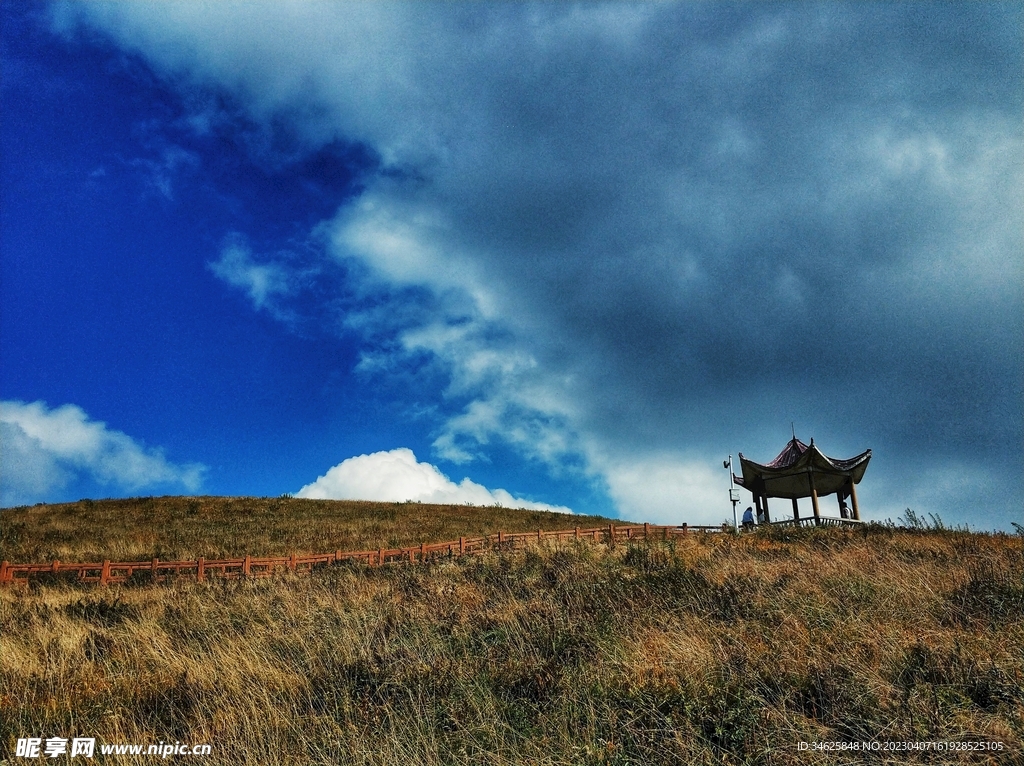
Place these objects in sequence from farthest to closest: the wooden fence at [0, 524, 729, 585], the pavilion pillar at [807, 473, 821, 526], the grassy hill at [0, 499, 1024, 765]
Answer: the pavilion pillar at [807, 473, 821, 526], the wooden fence at [0, 524, 729, 585], the grassy hill at [0, 499, 1024, 765]

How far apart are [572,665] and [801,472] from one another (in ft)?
72.1

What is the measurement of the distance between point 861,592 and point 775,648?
2.72 meters

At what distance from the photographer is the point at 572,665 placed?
616 cm

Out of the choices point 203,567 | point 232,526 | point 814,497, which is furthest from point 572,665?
point 232,526

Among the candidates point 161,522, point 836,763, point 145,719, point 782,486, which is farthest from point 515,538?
point 161,522

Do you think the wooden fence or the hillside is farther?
the hillside

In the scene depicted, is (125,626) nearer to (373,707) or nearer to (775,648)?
(373,707)

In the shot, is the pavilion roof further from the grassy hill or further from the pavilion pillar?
the grassy hill

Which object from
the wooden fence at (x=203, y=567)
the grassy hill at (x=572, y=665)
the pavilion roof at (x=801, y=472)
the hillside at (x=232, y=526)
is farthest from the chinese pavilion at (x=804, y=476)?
the hillside at (x=232, y=526)

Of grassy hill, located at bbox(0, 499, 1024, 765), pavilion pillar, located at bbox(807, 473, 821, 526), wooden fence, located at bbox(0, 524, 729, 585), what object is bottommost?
grassy hill, located at bbox(0, 499, 1024, 765)

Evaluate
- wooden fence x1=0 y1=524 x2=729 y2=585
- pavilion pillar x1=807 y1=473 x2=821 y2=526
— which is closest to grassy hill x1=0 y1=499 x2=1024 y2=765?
wooden fence x1=0 y1=524 x2=729 y2=585

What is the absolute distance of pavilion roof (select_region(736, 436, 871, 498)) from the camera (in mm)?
24219

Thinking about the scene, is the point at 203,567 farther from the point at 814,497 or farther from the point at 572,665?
the point at 814,497

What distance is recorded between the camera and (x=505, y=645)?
702cm
